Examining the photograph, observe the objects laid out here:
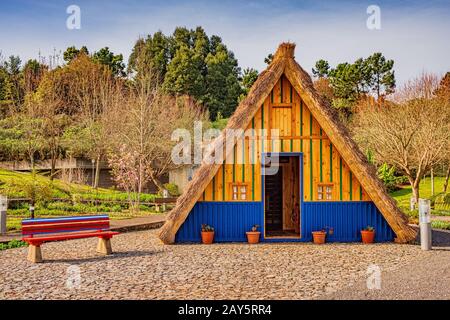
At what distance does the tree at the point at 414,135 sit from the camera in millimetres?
27234

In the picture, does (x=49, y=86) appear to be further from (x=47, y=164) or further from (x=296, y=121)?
(x=296, y=121)

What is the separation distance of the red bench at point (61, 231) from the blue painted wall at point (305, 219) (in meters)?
2.63

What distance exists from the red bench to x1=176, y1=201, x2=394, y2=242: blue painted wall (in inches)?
104

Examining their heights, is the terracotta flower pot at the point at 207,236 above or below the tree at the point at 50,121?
below

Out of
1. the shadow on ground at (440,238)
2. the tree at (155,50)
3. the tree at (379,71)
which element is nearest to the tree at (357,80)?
the tree at (379,71)

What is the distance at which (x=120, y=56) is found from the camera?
55281mm

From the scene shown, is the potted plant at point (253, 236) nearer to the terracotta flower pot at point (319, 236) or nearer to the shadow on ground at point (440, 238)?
the terracotta flower pot at point (319, 236)

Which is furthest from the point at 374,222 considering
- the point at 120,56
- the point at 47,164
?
the point at 120,56

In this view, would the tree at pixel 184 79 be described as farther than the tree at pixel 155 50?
No

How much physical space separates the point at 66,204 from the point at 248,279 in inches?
661

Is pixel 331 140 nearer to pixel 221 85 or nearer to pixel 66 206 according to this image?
pixel 66 206

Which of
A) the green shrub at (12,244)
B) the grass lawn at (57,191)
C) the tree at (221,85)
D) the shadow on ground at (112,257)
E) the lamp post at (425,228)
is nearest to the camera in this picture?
the shadow on ground at (112,257)

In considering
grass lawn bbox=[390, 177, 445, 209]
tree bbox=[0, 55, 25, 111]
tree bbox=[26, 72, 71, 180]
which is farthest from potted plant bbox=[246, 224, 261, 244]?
tree bbox=[0, 55, 25, 111]

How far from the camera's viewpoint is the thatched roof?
13.1 metres
